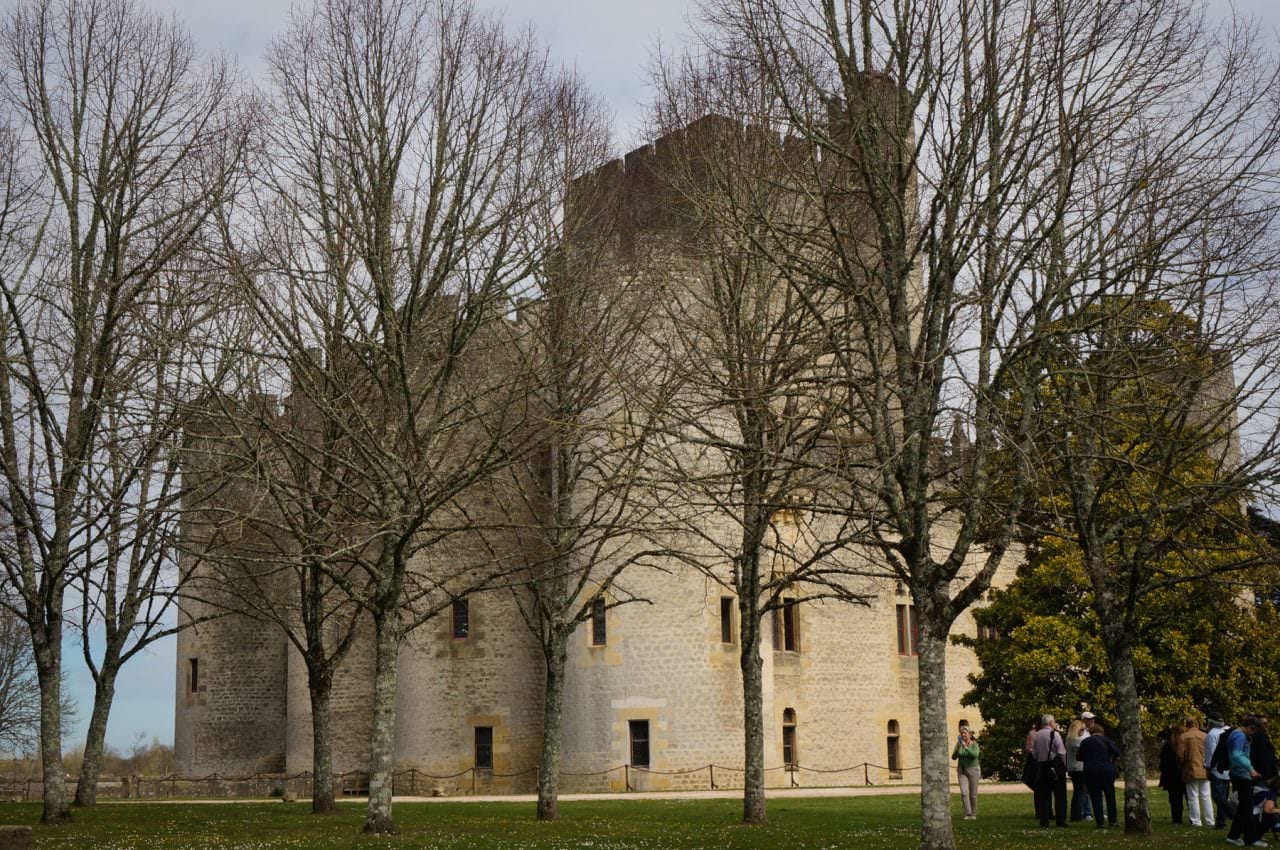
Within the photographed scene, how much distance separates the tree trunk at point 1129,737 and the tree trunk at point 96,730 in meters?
15.6

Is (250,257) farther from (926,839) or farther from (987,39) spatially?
(926,839)

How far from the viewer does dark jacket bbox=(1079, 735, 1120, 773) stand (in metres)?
17.4

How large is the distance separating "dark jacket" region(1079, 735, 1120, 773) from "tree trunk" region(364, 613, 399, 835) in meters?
8.86

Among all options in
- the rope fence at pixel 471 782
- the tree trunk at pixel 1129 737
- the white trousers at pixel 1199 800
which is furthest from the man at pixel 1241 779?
the rope fence at pixel 471 782

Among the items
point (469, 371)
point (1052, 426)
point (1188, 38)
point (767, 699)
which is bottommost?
point (767, 699)

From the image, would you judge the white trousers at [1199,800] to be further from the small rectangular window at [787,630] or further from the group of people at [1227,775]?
the small rectangular window at [787,630]

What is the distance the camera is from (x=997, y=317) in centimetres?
1234

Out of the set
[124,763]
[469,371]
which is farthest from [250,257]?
[124,763]

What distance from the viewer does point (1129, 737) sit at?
1555cm

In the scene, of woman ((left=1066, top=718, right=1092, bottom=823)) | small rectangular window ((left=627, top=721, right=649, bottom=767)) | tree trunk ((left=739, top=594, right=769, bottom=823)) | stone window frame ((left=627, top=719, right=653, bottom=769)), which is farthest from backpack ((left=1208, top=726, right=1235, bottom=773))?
small rectangular window ((left=627, top=721, right=649, bottom=767))

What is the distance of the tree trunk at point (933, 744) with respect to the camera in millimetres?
11625

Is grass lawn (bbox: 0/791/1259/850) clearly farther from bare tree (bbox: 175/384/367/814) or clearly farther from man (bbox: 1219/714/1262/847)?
bare tree (bbox: 175/384/367/814)

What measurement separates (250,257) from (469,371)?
4289 mm

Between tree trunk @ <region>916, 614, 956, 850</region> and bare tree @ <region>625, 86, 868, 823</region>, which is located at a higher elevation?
bare tree @ <region>625, 86, 868, 823</region>
